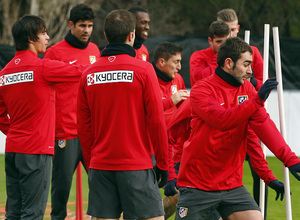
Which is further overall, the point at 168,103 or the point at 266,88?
the point at 168,103

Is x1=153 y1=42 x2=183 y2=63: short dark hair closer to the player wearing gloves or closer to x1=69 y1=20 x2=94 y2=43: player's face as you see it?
x1=69 y1=20 x2=94 y2=43: player's face

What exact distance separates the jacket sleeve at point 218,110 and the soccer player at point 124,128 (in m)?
0.35

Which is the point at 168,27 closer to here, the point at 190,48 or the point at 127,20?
the point at 190,48

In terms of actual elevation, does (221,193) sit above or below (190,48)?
below

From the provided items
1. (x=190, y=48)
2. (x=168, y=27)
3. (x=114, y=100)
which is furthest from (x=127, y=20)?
(x=168, y=27)

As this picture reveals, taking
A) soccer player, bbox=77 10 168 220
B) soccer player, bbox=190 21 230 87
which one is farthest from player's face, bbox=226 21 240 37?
soccer player, bbox=77 10 168 220

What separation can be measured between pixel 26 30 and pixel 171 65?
5.95 feet

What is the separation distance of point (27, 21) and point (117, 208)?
6.38 feet

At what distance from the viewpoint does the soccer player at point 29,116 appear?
570 cm

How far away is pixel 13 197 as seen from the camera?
19.0 ft

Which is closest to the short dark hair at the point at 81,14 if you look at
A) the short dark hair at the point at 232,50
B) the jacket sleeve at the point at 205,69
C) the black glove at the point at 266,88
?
the jacket sleeve at the point at 205,69

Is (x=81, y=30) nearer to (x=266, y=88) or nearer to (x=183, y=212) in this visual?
(x=183, y=212)

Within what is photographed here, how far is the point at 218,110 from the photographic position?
16.0 feet

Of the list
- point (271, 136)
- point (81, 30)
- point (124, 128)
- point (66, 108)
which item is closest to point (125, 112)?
point (124, 128)
